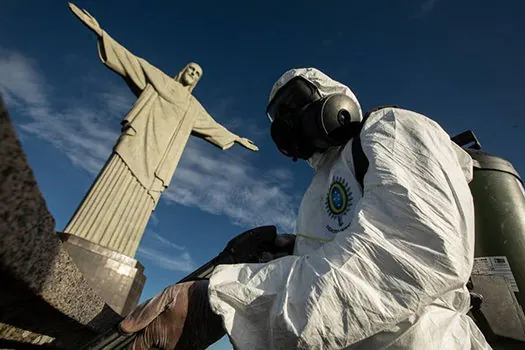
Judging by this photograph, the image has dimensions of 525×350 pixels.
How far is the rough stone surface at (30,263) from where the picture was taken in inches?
18.9

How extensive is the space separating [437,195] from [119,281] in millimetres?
3867

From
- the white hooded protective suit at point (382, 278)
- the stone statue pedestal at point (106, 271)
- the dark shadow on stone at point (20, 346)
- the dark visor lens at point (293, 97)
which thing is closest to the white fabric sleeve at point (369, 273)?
the white hooded protective suit at point (382, 278)

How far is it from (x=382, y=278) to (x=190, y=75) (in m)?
6.35

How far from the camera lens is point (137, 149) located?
489 cm

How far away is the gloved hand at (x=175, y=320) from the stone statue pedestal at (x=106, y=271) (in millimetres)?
2965

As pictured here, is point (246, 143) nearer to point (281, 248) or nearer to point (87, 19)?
point (87, 19)

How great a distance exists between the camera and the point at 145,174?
195 inches

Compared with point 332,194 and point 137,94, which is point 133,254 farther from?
point 332,194

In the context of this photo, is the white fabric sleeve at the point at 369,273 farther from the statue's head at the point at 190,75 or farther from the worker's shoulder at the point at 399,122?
the statue's head at the point at 190,75

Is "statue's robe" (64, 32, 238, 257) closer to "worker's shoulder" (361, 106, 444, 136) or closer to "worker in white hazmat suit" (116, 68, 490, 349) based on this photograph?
"worker in white hazmat suit" (116, 68, 490, 349)

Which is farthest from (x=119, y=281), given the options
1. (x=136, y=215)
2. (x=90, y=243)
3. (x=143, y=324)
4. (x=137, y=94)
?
(x=137, y=94)

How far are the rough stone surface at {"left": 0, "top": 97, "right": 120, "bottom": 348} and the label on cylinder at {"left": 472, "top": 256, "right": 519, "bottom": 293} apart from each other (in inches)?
91.1

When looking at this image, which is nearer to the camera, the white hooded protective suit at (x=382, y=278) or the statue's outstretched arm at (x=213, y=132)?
the white hooded protective suit at (x=382, y=278)

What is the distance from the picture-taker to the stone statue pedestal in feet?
11.5
